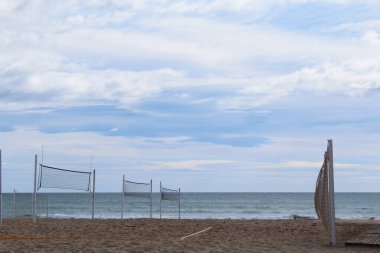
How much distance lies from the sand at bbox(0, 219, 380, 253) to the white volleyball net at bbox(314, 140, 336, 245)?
1.39 ft

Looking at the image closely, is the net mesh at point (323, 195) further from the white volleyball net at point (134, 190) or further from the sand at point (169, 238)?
the white volleyball net at point (134, 190)

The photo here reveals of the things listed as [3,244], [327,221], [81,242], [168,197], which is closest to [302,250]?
[327,221]

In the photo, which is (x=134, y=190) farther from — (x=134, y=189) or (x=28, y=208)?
(x=28, y=208)

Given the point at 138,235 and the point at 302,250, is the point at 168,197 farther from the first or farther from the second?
the point at 302,250

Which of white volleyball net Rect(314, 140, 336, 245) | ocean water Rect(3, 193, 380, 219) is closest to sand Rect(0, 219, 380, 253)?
white volleyball net Rect(314, 140, 336, 245)

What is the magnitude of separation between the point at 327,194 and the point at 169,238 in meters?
3.18

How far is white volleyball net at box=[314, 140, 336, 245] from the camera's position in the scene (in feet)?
36.9

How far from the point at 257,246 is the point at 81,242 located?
10.1ft

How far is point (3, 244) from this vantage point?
10422 millimetres

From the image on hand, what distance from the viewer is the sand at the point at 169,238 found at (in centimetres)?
1042

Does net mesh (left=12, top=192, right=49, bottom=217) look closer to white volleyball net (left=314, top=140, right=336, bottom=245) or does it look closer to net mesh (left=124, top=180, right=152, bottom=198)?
net mesh (left=124, top=180, right=152, bottom=198)

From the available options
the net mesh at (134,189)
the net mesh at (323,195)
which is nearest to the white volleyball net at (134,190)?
the net mesh at (134,189)

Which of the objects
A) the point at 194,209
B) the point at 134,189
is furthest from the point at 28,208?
the point at 134,189

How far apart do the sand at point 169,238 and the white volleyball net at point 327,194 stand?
16.6 inches
